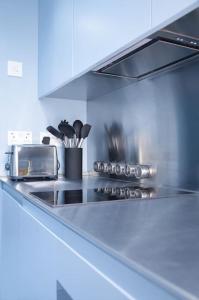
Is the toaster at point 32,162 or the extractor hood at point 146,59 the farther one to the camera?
the toaster at point 32,162

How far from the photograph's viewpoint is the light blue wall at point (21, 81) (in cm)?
187

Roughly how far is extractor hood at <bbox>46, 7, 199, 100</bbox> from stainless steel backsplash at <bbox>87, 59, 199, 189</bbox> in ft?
0.18

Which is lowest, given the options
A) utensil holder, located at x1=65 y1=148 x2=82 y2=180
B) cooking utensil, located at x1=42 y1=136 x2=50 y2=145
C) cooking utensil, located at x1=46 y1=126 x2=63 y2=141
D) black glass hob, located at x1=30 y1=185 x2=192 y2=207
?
black glass hob, located at x1=30 y1=185 x2=192 y2=207

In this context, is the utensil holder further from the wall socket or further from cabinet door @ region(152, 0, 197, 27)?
cabinet door @ region(152, 0, 197, 27)

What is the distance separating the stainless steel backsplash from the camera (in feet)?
3.91

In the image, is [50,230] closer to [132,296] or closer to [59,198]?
[59,198]

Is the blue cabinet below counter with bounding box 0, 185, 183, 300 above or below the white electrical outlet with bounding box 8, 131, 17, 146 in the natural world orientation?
below

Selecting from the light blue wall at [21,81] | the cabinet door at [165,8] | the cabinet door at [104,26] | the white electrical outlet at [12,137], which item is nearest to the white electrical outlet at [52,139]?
the light blue wall at [21,81]

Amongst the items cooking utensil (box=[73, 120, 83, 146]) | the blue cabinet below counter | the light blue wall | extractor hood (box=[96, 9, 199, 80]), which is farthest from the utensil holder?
extractor hood (box=[96, 9, 199, 80])

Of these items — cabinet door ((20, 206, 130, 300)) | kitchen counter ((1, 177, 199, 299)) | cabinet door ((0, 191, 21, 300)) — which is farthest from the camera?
cabinet door ((0, 191, 21, 300))

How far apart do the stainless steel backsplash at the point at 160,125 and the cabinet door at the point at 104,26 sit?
0.38 metres

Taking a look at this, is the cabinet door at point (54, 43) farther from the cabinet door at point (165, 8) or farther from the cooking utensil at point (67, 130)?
the cabinet door at point (165, 8)

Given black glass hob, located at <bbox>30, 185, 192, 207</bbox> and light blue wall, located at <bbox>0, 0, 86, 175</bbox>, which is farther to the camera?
light blue wall, located at <bbox>0, 0, 86, 175</bbox>

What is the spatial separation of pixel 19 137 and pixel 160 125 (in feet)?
3.24
